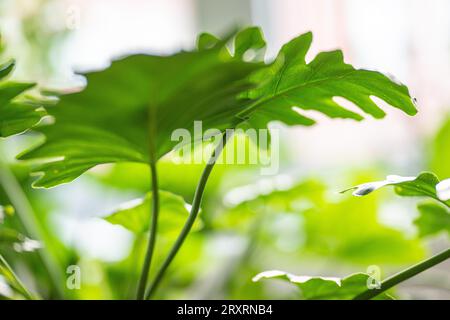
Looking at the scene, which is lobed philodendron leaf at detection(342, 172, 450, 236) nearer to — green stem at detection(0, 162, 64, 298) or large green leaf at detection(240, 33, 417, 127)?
large green leaf at detection(240, 33, 417, 127)

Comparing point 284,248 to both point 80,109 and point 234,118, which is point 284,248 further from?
point 80,109

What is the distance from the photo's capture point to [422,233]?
2.18 feet

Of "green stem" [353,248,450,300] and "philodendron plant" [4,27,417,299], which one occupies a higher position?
"philodendron plant" [4,27,417,299]

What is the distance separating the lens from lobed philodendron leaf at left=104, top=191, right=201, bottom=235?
0.59 meters

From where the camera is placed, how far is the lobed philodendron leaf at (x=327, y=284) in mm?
498

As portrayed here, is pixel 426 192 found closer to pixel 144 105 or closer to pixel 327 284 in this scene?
pixel 327 284

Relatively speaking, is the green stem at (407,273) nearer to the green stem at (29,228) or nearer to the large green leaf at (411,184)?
the large green leaf at (411,184)

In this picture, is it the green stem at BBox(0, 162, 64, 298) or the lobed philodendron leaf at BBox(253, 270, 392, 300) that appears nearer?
the lobed philodendron leaf at BBox(253, 270, 392, 300)

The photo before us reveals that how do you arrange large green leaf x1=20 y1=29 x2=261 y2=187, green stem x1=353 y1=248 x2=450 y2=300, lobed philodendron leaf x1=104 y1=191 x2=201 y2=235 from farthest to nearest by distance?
lobed philodendron leaf x1=104 y1=191 x2=201 y2=235 < green stem x1=353 y1=248 x2=450 y2=300 < large green leaf x1=20 y1=29 x2=261 y2=187

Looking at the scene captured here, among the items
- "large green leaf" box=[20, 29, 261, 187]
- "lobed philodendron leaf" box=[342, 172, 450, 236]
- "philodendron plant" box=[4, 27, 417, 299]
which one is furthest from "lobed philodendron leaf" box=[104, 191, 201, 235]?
"lobed philodendron leaf" box=[342, 172, 450, 236]

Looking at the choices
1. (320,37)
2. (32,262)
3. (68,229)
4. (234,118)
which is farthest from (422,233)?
(320,37)

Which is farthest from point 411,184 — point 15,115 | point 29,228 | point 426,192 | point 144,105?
point 29,228

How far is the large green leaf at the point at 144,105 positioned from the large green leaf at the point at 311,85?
49mm
